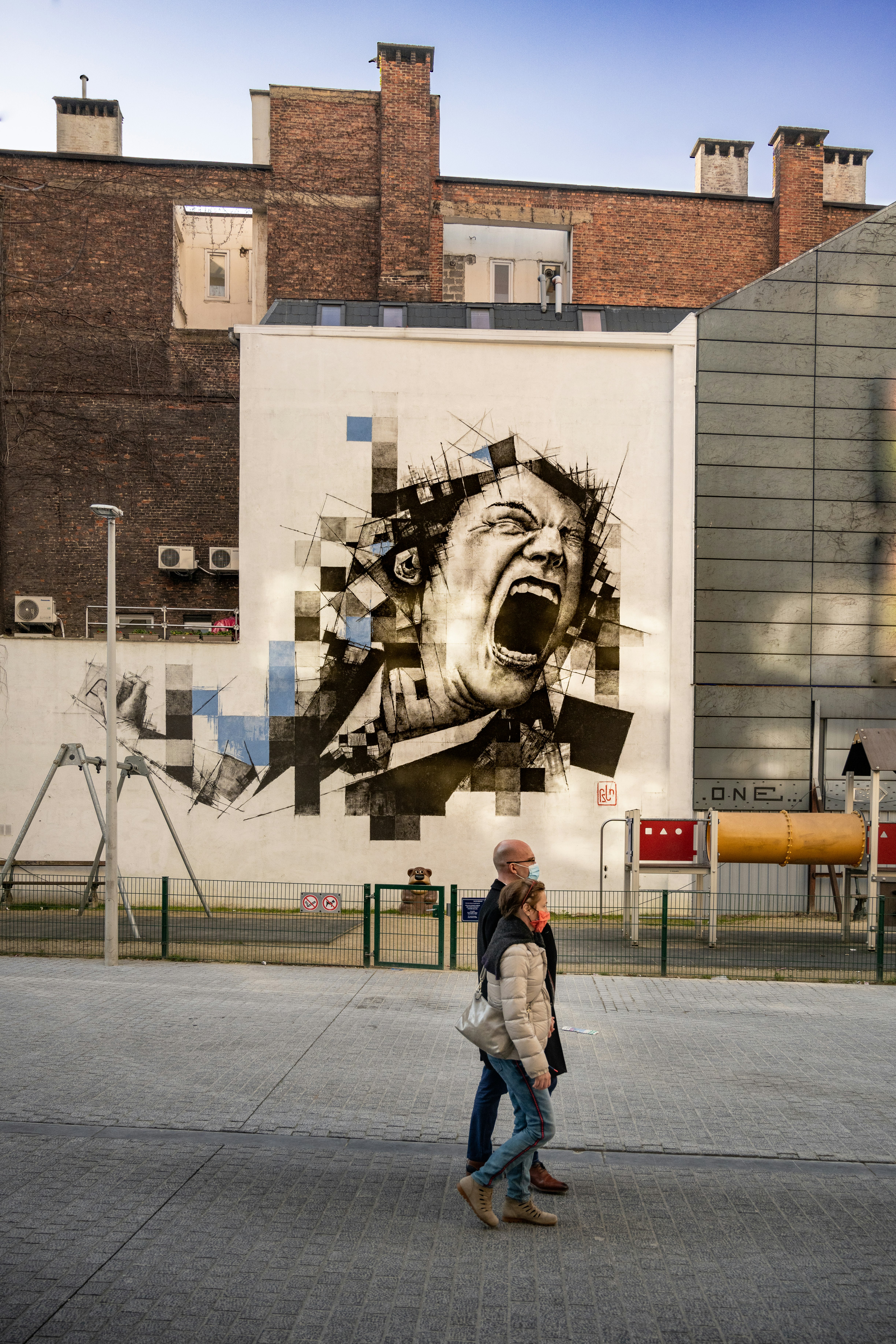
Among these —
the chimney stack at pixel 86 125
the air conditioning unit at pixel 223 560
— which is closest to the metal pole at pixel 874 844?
the air conditioning unit at pixel 223 560

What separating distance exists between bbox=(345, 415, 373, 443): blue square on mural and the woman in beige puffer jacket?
16305 mm

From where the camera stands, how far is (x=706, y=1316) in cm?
498

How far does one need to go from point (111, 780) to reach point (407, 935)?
15.6ft

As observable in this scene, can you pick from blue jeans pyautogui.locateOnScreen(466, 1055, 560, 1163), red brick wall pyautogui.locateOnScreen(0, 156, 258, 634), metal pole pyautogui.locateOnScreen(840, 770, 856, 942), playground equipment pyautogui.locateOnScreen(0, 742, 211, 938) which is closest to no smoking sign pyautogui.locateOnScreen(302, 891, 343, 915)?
playground equipment pyautogui.locateOnScreen(0, 742, 211, 938)

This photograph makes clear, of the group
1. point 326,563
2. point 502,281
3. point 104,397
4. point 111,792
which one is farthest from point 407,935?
point 502,281

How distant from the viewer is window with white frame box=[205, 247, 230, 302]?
28.7m

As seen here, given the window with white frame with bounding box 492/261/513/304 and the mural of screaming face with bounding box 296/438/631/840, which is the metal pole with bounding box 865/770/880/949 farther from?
the window with white frame with bounding box 492/261/513/304

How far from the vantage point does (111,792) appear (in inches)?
579

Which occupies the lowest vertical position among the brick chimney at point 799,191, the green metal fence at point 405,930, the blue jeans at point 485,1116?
the green metal fence at point 405,930

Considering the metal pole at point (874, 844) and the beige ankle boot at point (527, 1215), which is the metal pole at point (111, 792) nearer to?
the beige ankle boot at point (527, 1215)

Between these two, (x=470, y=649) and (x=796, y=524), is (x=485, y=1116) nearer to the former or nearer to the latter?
(x=470, y=649)

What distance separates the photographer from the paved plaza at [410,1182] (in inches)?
196

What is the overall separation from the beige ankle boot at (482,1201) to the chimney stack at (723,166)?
3146cm

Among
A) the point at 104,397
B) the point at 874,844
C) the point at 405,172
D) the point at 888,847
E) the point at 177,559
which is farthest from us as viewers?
the point at 405,172
